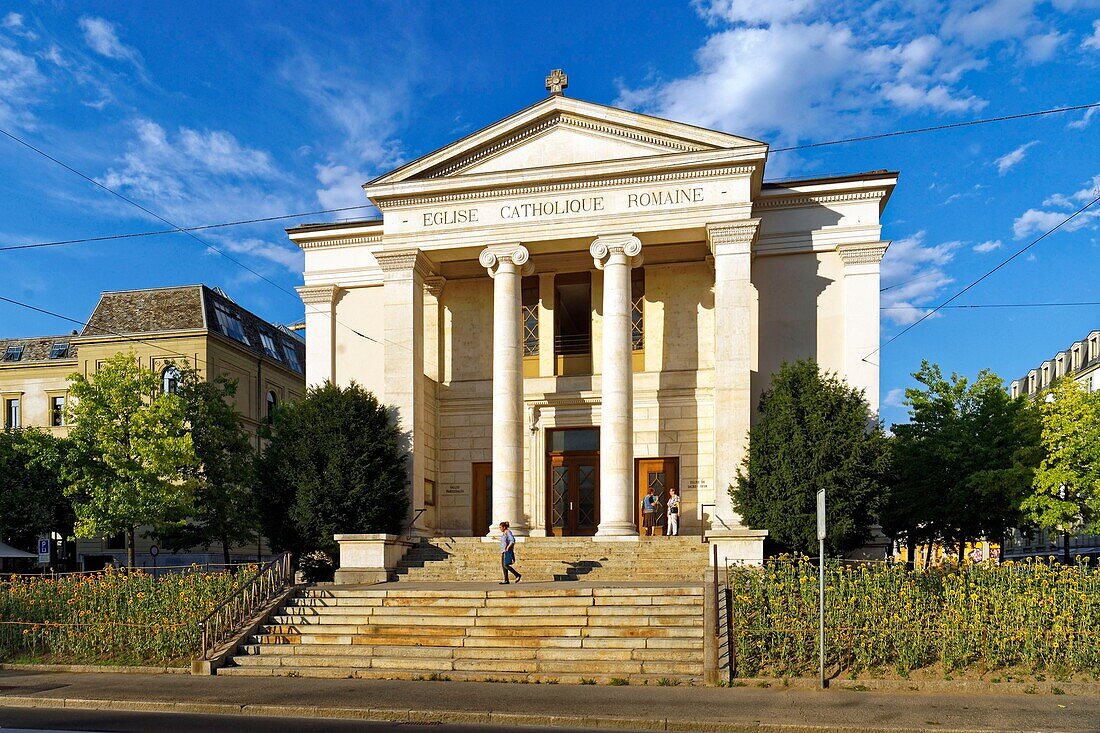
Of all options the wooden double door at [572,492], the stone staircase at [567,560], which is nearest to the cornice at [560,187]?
the wooden double door at [572,492]

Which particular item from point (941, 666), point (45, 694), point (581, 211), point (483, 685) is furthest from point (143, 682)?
point (581, 211)

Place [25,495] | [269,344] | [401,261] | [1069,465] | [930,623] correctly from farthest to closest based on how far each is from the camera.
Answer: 1. [269,344]
2. [25,495]
3. [1069,465]
4. [401,261]
5. [930,623]

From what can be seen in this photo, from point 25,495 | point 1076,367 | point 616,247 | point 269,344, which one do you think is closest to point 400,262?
point 616,247

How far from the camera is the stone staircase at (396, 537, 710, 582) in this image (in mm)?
23219

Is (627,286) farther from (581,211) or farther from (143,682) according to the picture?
(143,682)

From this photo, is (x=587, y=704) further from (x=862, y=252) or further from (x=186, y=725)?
(x=862, y=252)

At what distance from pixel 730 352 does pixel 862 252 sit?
19.5 feet

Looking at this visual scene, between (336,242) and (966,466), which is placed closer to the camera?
(966,466)

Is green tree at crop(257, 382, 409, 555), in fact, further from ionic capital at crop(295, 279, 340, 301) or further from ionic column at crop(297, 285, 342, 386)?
Result: ionic capital at crop(295, 279, 340, 301)

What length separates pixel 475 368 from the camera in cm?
3175

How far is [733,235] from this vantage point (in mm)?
26656

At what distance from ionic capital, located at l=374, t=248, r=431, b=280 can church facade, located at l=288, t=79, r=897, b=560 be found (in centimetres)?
6

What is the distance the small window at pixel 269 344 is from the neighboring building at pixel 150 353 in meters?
0.09

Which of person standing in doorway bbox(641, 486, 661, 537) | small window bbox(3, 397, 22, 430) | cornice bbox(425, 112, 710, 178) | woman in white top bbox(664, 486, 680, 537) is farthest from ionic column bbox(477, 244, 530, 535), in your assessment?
small window bbox(3, 397, 22, 430)
